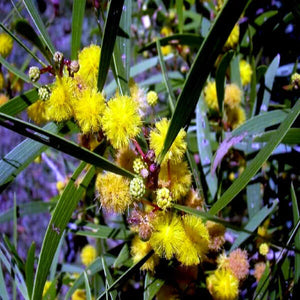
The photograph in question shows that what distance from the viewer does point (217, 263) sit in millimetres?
1070

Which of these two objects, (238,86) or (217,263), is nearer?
(217,263)

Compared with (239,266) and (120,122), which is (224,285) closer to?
(239,266)

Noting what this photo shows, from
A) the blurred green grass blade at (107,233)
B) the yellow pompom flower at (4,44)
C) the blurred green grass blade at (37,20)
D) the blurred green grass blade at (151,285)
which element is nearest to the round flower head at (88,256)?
the blurred green grass blade at (107,233)

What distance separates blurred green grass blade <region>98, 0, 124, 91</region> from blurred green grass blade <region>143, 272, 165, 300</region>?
477 mm

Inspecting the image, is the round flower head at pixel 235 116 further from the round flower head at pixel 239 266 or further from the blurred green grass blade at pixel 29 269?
the blurred green grass blade at pixel 29 269

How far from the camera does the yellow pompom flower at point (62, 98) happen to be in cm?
79

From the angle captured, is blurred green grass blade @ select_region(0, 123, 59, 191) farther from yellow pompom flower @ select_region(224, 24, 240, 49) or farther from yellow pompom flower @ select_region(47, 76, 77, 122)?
yellow pompom flower @ select_region(224, 24, 240, 49)

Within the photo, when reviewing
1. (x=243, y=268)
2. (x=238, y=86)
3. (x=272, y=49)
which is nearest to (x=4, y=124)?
(x=243, y=268)

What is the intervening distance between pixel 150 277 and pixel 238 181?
1.16 ft

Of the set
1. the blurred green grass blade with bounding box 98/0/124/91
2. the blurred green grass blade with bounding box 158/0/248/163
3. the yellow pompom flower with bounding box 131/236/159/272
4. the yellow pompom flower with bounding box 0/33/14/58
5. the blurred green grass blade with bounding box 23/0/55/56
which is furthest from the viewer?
the yellow pompom flower with bounding box 0/33/14/58

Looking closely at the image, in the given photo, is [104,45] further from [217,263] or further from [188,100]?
[217,263]

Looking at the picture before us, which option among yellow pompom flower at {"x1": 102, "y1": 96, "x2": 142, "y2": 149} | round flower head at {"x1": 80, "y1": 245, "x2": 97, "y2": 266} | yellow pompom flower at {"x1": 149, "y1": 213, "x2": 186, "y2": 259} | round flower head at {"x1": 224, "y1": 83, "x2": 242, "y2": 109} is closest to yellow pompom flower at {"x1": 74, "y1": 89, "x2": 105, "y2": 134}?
yellow pompom flower at {"x1": 102, "y1": 96, "x2": 142, "y2": 149}

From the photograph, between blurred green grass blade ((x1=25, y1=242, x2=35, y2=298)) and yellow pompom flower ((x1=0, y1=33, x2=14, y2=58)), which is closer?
blurred green grass blade ((x1=25, y1=242, x2=35, y2=298))

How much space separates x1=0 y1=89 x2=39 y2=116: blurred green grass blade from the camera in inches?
34.1
